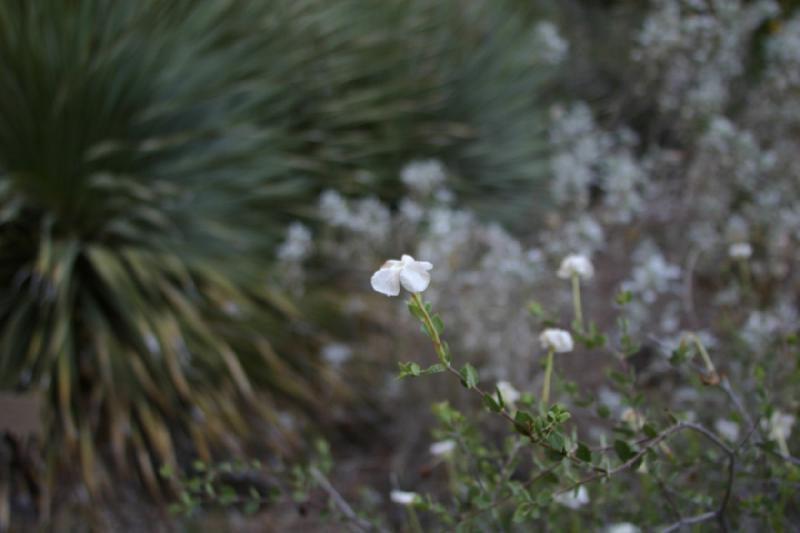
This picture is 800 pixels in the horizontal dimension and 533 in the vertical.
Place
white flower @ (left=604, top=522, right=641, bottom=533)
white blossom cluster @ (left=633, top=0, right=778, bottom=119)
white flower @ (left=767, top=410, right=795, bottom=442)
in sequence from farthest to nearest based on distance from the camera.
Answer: white blossom cluster @ (left=633, top=0, right=778, bottom=119) < white flower @ (left=767, top=410, right=795, bottom=442) < white flower @ (left=604, top=522, right=641, bottom=533)

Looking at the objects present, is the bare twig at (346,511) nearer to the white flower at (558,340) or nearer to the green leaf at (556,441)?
the white flower at (558,340)

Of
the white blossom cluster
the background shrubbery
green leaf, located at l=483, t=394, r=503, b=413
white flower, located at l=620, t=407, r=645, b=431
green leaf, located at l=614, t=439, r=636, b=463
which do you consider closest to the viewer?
green leaf, located at l=483, t=394, r=503, b=413

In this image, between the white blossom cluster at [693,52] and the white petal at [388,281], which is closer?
the white petal at [388,281]

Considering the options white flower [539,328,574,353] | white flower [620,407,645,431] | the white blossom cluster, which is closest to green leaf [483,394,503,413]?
white flower [539,328,574,353]

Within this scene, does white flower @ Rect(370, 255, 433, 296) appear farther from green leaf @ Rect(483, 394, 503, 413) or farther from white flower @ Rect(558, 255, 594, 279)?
white flower @ Rect(558, 255, 594, 279)

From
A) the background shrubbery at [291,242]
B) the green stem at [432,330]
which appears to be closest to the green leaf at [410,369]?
the green stem at [432,330]

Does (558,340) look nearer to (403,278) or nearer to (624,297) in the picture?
(624,297)

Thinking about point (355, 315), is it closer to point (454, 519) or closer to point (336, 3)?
point (336, 3)

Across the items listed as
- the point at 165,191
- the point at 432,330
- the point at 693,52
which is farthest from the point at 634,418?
the point at 693,52
